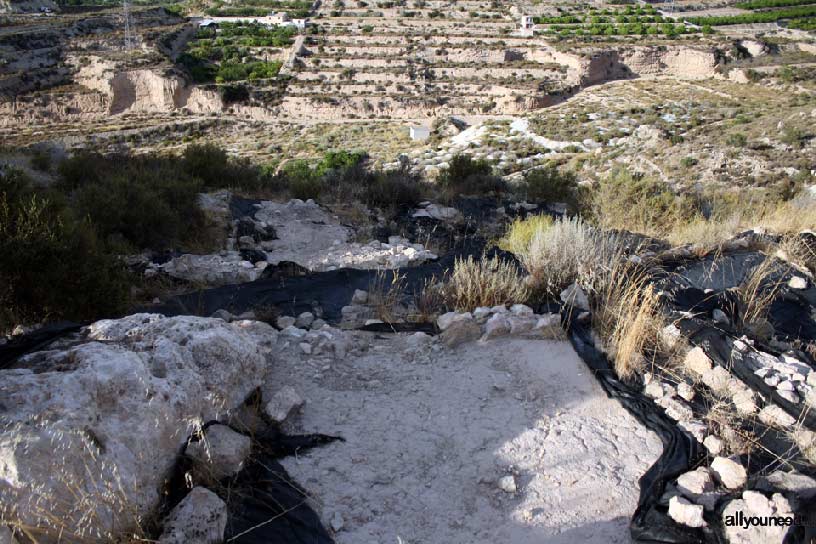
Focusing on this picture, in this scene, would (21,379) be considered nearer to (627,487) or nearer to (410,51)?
(627,487)

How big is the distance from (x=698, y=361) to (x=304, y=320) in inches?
117

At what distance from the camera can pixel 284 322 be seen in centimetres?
468

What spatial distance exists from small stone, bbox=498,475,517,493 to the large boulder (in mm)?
1553

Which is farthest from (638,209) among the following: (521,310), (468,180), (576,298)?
(521,310)

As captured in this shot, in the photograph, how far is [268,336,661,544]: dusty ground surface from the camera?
9.15 ft

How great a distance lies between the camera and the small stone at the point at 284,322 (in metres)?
4.65

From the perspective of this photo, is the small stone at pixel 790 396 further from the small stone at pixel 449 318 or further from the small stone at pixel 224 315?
the small stone at pixel 224 315

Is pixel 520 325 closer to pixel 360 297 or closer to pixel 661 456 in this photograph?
pixel 661 456

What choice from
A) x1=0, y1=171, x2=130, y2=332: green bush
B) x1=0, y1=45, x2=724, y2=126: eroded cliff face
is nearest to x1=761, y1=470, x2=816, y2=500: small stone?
x1=0, y1=171, x2=130, y2=332: green bush

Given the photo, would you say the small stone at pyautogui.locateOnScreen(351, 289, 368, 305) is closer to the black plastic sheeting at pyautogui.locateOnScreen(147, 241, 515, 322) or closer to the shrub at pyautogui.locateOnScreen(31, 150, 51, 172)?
the black plastic sheeting at pyautogui.locateOnScreen(147, 241, 515, 322)

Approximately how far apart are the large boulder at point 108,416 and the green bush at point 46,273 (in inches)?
43.1

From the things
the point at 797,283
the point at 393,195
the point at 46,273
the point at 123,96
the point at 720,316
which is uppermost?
the point at 46,273

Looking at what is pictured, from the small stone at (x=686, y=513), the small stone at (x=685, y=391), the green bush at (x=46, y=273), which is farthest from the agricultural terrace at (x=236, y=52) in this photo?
the small stone at (x=686, y=513)

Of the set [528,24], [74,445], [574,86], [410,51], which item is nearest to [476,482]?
[74,445]
